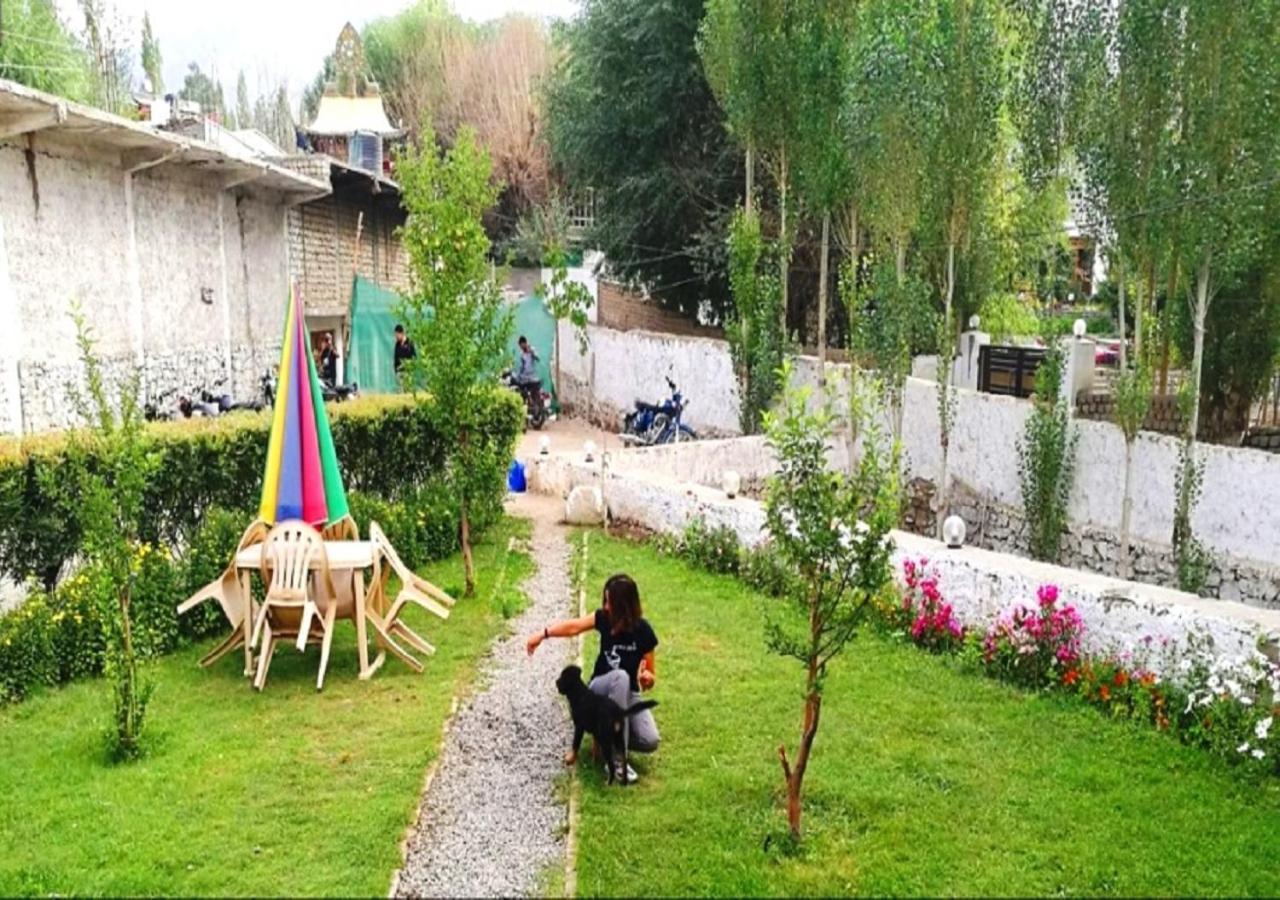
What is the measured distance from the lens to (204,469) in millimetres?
9086

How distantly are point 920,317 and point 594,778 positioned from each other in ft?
34.2

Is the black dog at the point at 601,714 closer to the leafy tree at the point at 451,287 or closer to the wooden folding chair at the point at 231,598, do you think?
the wooden folding chair at the point at 231,598

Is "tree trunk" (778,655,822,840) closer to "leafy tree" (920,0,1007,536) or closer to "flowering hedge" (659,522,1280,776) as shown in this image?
"flowering hedge" (659,522,1280,776)

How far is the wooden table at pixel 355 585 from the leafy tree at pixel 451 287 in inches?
70.8

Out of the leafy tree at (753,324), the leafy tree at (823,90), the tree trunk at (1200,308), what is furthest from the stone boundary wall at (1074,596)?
the leafy tree at (753,324)

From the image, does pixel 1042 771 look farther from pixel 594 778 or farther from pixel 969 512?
pixel 969 512

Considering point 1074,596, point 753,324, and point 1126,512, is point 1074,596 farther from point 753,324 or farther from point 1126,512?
point 753,324

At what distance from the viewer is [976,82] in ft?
44.7

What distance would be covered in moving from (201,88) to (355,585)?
5890 centimetres

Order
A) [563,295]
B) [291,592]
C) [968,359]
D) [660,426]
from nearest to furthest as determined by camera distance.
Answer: [291,592] → [660,426] → [968,359] → [563,295]

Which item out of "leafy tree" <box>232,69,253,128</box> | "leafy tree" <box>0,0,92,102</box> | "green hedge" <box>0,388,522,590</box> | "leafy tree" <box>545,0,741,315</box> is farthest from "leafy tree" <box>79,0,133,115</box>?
"leafy tree" <box>232,69,253,128</box>

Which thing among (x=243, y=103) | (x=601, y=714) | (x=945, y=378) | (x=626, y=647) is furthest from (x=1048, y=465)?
(x=243, y=103)

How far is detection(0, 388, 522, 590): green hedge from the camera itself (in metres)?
7.62

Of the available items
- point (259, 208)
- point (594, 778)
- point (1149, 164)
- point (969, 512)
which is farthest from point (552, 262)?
point (594, 778)
